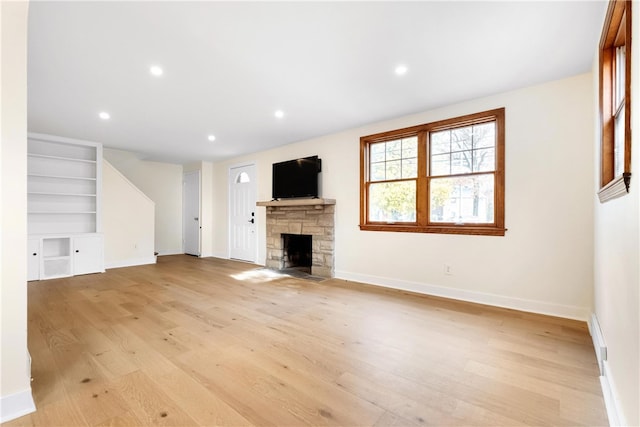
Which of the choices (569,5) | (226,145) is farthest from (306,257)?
(569,5)

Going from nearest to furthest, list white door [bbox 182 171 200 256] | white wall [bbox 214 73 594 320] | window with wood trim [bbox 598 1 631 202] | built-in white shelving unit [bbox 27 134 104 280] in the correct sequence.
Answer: window with wood trim [bbox 598 1 631 202]
white wall [bbox 214 73 594 320]
built-in white shelving unit [bbox 27 134 104 280]
white door [bbox 182 171 200 256]

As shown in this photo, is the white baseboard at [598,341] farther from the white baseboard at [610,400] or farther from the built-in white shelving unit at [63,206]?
the built-in white shelving unit at [63,206]

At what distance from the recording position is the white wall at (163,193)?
267 inches

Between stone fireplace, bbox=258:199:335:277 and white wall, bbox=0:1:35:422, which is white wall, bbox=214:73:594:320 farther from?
white wall, bbox=0:1:35:422

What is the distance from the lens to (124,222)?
225 inches

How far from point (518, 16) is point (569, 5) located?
0.92 ft

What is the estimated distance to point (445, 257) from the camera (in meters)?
3.56

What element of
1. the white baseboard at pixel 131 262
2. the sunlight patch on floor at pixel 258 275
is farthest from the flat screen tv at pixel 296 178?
the white baseboard at pixel 131 262

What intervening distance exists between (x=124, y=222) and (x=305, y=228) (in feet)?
12.4

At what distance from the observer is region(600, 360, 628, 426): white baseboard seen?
131 centimetres

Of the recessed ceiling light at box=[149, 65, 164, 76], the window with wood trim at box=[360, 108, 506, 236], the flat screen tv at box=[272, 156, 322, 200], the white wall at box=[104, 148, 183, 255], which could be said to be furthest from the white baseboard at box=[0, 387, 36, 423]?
the white wall at box=[104, 148, 183, 255]

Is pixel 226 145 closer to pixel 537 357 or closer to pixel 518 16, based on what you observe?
pixel 518 16

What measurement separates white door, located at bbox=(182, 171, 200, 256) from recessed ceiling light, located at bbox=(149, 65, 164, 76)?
472 centimetres

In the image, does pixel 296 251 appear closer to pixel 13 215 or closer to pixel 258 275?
pixel 258 275
